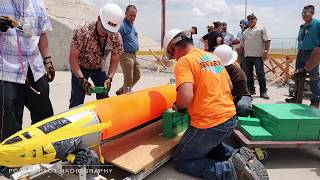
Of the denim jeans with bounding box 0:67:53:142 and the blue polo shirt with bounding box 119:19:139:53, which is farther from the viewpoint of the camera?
the blue polo shirt with bounding box 119:19:139:53

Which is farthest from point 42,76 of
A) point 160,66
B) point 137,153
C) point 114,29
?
point 160,66

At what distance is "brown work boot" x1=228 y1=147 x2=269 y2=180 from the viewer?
276 cm

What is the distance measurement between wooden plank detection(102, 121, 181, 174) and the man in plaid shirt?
892mm

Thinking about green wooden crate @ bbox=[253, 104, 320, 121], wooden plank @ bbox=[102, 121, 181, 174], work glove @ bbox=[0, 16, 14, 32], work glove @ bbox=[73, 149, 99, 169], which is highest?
work glove @ bbox=[0, 16, 14, 32]

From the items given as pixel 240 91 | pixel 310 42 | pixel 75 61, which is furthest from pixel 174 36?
pixel 310 42

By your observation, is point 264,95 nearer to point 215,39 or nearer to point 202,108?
point 215,39

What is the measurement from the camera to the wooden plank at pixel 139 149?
119 inches

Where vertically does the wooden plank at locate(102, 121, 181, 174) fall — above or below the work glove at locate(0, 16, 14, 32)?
below

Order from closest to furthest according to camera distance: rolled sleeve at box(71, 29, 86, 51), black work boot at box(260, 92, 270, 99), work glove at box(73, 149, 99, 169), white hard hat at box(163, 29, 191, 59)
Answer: work glove at box(73, 149, 99, 169), white hard hat at box(163, 29, 191, 59), rolled sleeve at box(71, 29, 86, 51), black work boot at box(260, 92, 270, 99)

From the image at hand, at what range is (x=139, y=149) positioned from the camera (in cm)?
336

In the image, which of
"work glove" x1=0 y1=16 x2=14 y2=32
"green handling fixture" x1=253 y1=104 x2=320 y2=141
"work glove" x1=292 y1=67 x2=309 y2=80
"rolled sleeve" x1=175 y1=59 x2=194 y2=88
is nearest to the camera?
"work glove" x1=0 y1=16 x2=14 y2=32

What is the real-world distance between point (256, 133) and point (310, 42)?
11.3 feet

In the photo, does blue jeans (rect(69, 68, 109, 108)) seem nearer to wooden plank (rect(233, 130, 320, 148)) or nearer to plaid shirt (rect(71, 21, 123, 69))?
plaid shirt (rect(71, 21, 123, 69))

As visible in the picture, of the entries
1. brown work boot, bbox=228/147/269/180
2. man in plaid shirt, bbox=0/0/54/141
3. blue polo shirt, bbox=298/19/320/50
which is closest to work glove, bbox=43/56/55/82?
man in plaid shirt, bbox=0/0/54/141
